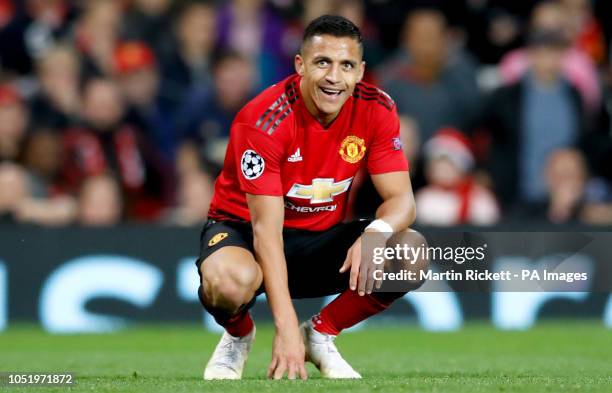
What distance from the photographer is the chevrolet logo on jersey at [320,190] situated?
270 inches

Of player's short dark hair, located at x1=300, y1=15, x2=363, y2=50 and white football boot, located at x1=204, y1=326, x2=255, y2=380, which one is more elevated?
player's short dark hair, located at x1=300, y1=15, x2=363, y2=50

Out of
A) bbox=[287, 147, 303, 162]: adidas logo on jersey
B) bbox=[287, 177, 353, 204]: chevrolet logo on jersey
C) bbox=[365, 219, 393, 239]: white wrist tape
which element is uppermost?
bbox=[287, 147, 303, 162]: adidas logo on jersey

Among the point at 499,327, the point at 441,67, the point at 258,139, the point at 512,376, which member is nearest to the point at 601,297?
the point at 499,327

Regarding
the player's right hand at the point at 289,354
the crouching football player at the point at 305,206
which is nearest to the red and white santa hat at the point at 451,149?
the crouching football player at the point at 305,206

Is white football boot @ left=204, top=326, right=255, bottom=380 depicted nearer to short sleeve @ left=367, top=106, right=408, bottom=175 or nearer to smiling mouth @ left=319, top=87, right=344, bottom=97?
short sleeve @ left=367, top=106, right=408, bottom=175

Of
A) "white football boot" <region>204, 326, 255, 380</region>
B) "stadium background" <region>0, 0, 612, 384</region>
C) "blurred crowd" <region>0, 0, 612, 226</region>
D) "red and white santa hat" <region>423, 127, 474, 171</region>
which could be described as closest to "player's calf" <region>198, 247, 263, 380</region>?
"white football boot" <region>204, 326, 255, 380</region>

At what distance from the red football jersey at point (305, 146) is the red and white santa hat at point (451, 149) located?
4539 millimetres

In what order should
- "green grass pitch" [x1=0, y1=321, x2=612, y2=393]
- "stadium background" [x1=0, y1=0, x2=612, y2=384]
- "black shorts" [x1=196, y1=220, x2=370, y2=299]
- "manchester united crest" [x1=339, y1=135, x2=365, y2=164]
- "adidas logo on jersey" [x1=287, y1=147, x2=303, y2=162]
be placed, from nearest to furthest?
"green grass pitch" [x1=0, y1=321, x2=612, y2=393], "adidas logo on jersey" [x1=287, y1=147, x2=303, y2=162], "manchester united crest" [x1=339, y1=135, x2=365, y2=164], "black shorts" [x1=196, y1=220, x2=370, y2=299], "stadium background" [x1=0, y1=0, x2=612, y2=384]

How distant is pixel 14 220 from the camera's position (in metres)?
11.3

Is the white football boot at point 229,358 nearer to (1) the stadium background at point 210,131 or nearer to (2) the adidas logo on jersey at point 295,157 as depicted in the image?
(2) the adidas logo on jersey at point 295,157

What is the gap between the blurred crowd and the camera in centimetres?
1160

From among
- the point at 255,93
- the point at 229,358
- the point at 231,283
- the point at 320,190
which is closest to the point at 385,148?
the point at 320,190

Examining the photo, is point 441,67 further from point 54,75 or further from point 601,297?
point 54,75

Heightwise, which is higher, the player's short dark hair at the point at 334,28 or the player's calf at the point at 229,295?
the player's short dark hair at the point at 334,28
